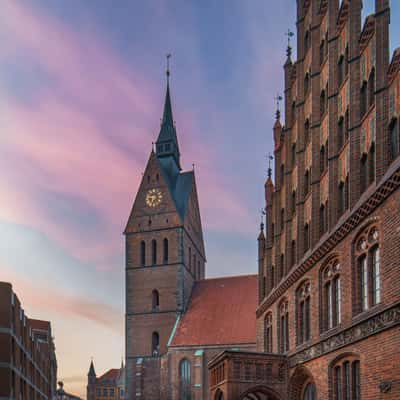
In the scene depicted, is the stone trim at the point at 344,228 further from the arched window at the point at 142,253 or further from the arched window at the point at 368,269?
the arched window at the point at 142,253

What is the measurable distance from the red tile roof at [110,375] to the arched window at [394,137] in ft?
394

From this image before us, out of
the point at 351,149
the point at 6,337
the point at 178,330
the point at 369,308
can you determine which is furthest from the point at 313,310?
the point at 178,330

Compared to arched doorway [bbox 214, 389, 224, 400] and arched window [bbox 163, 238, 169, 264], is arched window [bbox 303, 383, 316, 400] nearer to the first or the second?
arched doorway [bbox 214, 389, 224, 400]

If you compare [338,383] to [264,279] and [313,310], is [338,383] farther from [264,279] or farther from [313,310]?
[264,279]

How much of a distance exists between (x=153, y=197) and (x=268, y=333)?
35.6m

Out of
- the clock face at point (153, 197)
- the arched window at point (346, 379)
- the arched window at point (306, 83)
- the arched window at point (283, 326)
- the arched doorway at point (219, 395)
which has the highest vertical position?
the clock face at point (153, 197)

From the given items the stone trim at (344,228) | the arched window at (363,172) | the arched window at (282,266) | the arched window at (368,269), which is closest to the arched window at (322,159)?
the stone trim at (344,228)

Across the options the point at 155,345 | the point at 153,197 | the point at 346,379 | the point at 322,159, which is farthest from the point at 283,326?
the point at 153,197

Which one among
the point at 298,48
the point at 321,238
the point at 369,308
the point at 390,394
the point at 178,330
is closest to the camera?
the point at 390,394

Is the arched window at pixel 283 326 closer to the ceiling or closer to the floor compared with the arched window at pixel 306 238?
closer to the floor

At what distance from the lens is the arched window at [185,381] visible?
54125mm

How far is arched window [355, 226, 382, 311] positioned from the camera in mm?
16172

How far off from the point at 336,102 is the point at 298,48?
23.8ft

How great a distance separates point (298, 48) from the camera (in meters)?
26.5
